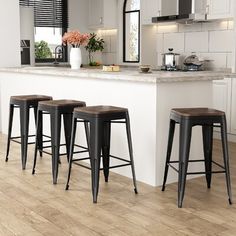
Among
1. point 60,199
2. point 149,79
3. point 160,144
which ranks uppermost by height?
point 149,79

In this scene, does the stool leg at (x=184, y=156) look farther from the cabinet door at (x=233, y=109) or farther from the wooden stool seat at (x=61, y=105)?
the cabinet door at (x=233, y=109)

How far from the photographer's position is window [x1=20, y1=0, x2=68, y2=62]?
8.34 meters

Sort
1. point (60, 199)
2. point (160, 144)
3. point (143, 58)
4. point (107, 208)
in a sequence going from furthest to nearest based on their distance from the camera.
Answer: point (143, 58) → point (160, 144) → point (60, 199) → point (107, 208)

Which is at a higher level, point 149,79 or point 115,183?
point 149,79

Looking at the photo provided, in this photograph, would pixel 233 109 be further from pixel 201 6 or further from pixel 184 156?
pixel 184 156

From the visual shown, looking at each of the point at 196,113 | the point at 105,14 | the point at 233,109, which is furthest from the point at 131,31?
the point at 196,113

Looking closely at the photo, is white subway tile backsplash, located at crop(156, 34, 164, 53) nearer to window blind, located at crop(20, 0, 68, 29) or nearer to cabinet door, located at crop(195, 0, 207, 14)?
cabinet door, located at crop(195, 0, 207, 14)

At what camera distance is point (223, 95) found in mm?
5801

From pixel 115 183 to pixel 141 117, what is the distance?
0.62 m

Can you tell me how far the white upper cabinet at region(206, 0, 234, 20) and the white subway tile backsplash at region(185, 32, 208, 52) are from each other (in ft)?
1.52

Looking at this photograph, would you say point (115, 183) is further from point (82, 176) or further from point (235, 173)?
point (235, 173)

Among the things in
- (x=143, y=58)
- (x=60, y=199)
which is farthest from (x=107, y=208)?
(x=143, y=58)

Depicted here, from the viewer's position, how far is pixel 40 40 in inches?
336

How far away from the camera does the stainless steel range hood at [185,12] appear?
240 inches
